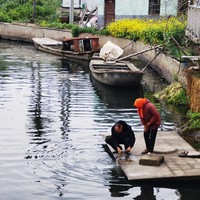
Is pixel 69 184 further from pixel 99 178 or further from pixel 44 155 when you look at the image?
pixel 44 155

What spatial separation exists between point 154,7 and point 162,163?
3353 centimetres

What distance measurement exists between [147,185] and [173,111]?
31.4ft

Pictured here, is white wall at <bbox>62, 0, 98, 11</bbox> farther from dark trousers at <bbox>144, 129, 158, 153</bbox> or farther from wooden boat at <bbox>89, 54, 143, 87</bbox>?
dark trousers at <bbox>144, 129, 158, 153</bbox>

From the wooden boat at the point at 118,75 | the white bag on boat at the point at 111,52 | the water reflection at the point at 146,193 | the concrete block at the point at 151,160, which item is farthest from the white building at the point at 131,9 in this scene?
the water reflection at the point at 146,193

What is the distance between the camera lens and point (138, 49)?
134ft

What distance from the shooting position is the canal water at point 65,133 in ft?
49.7

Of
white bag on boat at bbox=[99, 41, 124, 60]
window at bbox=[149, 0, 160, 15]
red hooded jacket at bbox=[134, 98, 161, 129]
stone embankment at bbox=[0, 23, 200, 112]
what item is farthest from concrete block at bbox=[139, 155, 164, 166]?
window at bbox=[149, 0, 160, 15]

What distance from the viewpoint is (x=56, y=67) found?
38594 millimetres

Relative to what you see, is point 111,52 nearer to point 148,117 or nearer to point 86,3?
point 148,117

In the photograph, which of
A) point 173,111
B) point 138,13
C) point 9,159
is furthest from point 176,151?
point 138,13

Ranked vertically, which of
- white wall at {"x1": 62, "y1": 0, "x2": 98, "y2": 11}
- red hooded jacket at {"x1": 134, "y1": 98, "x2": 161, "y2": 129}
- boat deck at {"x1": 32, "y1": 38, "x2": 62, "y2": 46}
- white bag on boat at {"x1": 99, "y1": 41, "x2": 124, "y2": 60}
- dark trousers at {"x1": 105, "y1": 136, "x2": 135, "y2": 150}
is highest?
white wall at {"x1": 62, "y1": 0, "x2": 98, "y2": 11}

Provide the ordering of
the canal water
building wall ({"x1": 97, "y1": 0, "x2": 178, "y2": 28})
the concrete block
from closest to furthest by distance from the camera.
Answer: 1. the canal water
2. the concrete block
3. building wall ({"x1": 97, "y1": 0, "x2": 178, "y2": 28})

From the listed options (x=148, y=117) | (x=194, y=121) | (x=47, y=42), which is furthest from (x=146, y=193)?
(x=47, y=42)

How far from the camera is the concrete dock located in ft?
49.8
